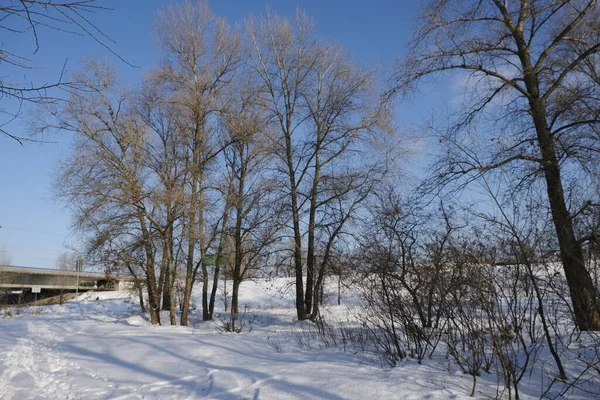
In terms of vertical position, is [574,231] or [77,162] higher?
[77,162]

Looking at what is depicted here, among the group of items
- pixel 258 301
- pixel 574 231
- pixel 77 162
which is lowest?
pixel 258 301

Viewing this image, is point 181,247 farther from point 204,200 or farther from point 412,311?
point 412,311

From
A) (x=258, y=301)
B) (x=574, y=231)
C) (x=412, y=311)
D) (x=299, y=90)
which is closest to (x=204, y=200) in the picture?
(x=299, y=90)

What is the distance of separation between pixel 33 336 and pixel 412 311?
10218 millimetres

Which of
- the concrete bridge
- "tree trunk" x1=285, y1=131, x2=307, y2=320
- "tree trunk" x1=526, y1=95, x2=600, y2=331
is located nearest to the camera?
"tree trunk" x1=526, y1=95, x2=600, y2=331

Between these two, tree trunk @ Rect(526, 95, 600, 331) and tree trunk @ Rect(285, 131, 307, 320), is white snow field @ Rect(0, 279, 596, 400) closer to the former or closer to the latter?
tree trunk @ Rect(526, 95, 600, 331)

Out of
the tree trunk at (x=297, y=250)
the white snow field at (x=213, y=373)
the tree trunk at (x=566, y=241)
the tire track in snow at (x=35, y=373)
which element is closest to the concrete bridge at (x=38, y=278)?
the tree trunk at (x=297, y=250)

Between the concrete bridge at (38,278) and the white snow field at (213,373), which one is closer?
the white snow field at (213,373)

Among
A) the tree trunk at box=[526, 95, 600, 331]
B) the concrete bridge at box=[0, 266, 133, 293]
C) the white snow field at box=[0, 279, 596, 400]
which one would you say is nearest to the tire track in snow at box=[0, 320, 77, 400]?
the white snow field at box=[0, 279, 596, 400]

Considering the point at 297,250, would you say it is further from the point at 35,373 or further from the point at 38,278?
the point at 38,278

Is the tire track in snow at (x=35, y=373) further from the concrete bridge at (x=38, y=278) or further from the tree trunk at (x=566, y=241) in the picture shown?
the concrete bridge at (x=38, y=278)

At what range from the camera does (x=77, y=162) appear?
15375mm

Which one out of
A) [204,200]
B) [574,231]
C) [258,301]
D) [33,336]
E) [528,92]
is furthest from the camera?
[258,301]

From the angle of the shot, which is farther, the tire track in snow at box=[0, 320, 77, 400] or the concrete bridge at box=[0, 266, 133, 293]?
the concrete bridge at box=[0, 266, 133, 293]
